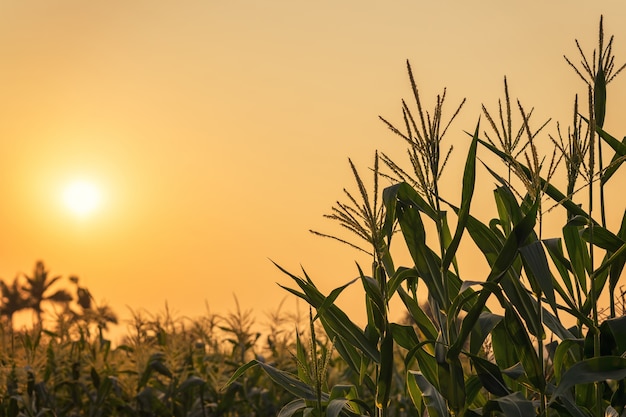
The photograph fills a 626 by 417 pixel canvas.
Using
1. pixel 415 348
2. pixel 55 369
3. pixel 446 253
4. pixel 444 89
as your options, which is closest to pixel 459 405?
pixel 415 348

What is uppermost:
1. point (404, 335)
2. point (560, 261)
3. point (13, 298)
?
point (13, 298)

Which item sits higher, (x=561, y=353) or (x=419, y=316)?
(x=419, y=316)

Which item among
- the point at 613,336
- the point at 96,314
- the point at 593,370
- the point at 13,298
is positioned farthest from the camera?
the point at 13,298

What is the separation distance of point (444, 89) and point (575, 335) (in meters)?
1.08

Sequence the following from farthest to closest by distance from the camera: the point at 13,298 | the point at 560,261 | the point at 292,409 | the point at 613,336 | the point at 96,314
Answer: the point at 13,298
the point at 96,314
the point at 292,409
the point at 560,261
the point at 613,336

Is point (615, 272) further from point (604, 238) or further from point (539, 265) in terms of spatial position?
point (539, 265)

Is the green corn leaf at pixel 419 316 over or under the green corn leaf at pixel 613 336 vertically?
over

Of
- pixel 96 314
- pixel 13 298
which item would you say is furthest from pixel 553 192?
pixel 13 298

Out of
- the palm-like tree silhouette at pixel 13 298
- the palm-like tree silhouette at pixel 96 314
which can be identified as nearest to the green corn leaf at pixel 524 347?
the palm-like tree silhouette at pixel 96 314

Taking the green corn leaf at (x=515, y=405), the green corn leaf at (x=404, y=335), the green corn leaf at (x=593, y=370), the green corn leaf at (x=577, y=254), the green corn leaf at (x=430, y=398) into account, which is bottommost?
the green corn leaf at (x=515, y=405)

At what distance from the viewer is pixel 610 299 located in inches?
133

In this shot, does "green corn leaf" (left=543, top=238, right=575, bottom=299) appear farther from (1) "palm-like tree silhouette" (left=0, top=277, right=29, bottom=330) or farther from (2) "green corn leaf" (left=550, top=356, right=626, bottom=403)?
(1) "palm-like tree silhouette" (left=0, top=277, right=29, bottom=330)

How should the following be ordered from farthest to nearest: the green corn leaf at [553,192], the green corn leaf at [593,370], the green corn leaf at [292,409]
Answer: the green corn leaf at [292,409] → the green corn leaf at [553,192] → the green corn leaf at [593,370]

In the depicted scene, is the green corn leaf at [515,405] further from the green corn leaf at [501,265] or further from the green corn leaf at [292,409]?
the green corn leaf at [292,409]
